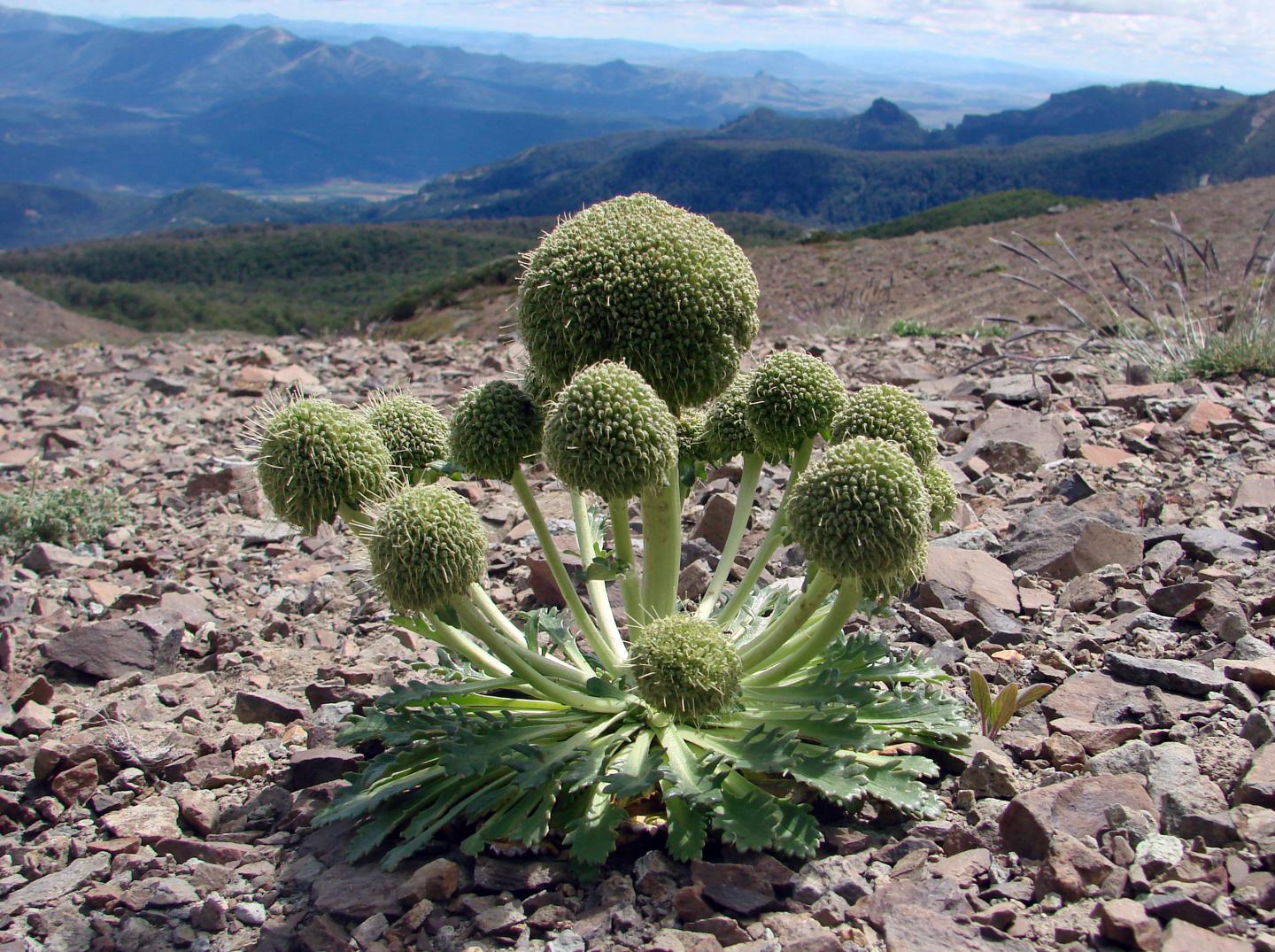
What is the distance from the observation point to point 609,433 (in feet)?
11.4

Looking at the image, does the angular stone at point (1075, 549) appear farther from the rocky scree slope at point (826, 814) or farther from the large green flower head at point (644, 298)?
the large green flower head at point (644, 298)

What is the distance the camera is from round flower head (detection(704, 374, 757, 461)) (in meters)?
4.42

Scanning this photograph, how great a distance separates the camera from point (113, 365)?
1433 centimetres

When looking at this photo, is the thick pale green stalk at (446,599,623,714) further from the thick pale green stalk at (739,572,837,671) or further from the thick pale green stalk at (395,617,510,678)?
the thick pale green stalk at (739,572,837,671)

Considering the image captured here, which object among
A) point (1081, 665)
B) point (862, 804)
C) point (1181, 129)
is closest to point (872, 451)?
point (862, 804)

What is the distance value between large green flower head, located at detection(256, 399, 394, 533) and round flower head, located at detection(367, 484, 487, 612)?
1.05ft

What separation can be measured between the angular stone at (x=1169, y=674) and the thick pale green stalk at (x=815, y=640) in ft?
5.30

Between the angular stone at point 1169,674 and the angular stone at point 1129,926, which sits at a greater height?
the angular stone at point 1169,674

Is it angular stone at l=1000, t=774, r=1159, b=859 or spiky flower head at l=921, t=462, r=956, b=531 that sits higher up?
Answer: spiky flower head at l=921, t=462, r=956, b=531

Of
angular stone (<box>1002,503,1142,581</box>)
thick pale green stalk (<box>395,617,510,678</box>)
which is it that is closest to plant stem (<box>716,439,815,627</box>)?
thick pale green stalk (<box>395,617,510,678</box>)

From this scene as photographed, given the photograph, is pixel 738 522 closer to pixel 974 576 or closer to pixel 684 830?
pixel 684 830

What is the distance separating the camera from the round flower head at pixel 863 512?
3465 mm

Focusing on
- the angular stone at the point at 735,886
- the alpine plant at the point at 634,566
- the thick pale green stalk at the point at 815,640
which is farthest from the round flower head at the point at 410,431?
the angular stone at the point at 735,886

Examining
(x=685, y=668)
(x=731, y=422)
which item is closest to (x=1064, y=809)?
(x=685, y=668)
